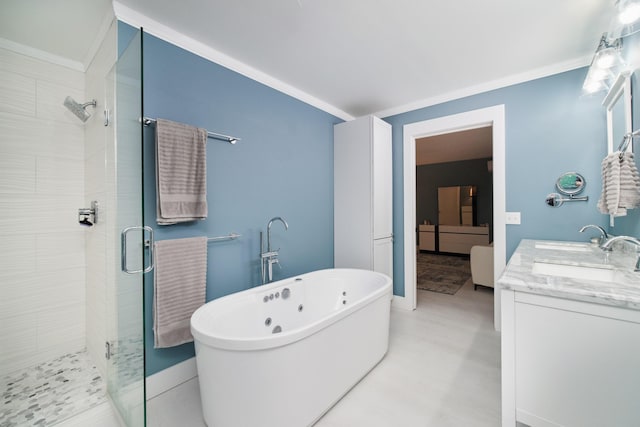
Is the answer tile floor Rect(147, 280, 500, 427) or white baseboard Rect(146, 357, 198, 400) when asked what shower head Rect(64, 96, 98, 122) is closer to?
white baseboard Rect(146, 357, 198, 400)

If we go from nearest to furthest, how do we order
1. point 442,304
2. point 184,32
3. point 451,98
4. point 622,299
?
1. point 622,299
2. point 184,32
3. point 451,98
4. point 442,304

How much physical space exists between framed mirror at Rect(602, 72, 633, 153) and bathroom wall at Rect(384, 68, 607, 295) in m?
0.14

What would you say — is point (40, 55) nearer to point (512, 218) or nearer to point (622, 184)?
point (622, 184)

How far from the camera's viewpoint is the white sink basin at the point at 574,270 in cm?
133

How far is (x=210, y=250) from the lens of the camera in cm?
201

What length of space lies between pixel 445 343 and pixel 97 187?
10.6 feet

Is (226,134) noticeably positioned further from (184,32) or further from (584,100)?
(584,100)

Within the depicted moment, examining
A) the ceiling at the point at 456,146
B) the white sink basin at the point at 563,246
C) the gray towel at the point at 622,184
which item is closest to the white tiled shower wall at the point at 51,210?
the gray towel at the point at 622,184

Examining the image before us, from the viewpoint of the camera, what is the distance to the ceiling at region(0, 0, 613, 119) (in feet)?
5.29

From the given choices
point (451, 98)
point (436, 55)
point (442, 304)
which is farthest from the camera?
point (442, 304)

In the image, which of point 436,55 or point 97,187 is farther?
point 436,55

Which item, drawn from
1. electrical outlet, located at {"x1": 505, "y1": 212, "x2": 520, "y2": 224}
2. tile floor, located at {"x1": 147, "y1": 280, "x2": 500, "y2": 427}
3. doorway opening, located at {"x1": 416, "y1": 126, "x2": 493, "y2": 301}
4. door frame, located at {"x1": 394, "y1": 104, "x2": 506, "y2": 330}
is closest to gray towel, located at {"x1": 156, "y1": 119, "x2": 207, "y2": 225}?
tile floor, located at {"x1": 147, "y1": 280, "x2": 500, "y2": 427}

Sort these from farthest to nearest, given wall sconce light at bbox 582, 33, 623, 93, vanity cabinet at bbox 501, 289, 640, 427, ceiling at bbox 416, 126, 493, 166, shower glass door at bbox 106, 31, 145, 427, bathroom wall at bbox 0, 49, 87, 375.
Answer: ceiling at bbox 416, 126, 493, 166
bathroom wall at bbox 0, 49, 87, 375
wall sconce light at bbox 582, 33, 623, 93
shower glass door at bbox 106, 31, 145, 427
vanity cabinet at bbox 501, 289, 640, 427

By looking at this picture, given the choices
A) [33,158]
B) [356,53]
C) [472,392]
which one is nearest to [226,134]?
[356,53]
